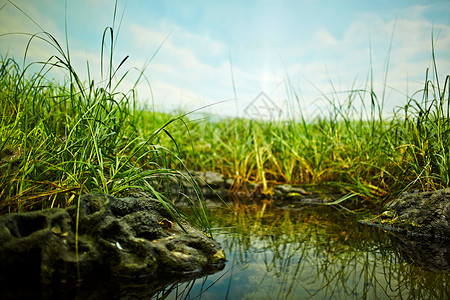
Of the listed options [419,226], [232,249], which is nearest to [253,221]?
[232,249]

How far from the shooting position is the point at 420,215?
2174 millimetres

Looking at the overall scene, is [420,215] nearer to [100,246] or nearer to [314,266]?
[314,266]

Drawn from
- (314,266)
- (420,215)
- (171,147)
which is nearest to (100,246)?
(314,266)

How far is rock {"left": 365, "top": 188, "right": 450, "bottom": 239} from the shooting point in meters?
2.08

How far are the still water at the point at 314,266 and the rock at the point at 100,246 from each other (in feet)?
0.45

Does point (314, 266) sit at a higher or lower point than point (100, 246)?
lower

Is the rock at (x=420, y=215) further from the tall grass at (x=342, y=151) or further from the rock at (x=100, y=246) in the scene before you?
the rock at (x=100, y=246)

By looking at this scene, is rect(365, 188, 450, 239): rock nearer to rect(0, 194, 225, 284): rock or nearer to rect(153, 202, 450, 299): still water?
rect(153, 202, 450, 299): still water

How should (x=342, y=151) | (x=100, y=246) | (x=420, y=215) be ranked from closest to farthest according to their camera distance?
1. (x=100, y=246)
2. (x=420, y=215)
3. (x=342, y=151)

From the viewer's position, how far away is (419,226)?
7.08 ft

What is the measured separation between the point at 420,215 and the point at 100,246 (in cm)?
212

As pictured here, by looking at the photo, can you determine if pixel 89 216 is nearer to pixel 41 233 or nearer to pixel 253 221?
pixel 41 233

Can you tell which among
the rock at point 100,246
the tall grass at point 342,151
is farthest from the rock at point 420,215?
the rock at point 100,246

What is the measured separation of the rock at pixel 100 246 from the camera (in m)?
1.25
